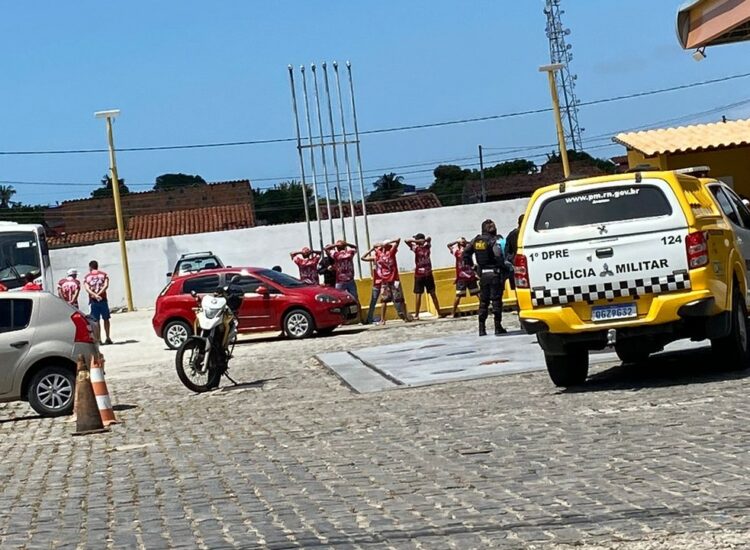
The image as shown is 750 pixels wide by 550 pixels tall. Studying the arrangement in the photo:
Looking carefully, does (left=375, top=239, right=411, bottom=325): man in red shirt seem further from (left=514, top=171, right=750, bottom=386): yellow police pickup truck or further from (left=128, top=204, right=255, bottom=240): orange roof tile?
(left=128, top=204, right=255, bottom=240): orange roof tile

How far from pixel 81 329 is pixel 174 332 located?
Result: 34.2ft

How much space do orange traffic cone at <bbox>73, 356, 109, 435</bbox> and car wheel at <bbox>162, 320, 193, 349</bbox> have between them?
40.6 ft

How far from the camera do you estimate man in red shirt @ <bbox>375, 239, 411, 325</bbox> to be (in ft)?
90.3

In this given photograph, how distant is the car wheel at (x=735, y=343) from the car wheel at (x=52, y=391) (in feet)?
24.6

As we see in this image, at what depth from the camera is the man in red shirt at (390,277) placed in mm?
27516

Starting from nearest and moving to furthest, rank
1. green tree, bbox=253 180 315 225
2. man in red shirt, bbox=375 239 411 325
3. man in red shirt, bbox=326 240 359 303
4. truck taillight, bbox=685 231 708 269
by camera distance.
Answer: truck taillight, bbox=685 231 708 269, man in red shirt, bbox=375 239 411 325, man in red shirt, bbox=326 240 359 303, green tree, bbox=253 180 315 225

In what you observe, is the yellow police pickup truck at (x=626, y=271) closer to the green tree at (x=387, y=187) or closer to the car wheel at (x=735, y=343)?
the car wheel at (x=735, y=343)

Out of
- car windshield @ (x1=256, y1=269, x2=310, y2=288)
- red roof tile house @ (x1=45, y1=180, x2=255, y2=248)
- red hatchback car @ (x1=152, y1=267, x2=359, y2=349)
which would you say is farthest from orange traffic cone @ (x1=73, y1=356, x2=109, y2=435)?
red roof tile house @ (x1=45, y1=180, x2=255, y2=248)

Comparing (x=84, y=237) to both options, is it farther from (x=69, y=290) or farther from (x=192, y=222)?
(x=69, y=290)

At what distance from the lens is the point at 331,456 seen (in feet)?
34.4

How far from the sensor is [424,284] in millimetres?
27516

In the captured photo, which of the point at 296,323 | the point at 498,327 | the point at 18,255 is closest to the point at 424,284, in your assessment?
the point at 296,323

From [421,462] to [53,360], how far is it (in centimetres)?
764

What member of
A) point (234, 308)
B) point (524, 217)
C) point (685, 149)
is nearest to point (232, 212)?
point (685, 149)
